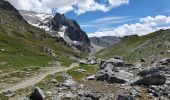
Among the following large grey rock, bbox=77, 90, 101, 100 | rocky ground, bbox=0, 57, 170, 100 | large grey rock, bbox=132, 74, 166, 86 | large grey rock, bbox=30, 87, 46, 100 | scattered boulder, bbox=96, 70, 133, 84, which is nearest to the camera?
large grey rock, bbox=30, 87, 46, 100

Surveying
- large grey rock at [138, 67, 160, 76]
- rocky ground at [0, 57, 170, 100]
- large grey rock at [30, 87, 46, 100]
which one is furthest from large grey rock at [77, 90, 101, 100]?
large grey rock at [138, 67, 160, 76]

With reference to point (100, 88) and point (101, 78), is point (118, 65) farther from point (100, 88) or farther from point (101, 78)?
point (100, 88)

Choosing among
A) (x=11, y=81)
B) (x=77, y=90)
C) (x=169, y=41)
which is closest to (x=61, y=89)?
(x=77, y=90)

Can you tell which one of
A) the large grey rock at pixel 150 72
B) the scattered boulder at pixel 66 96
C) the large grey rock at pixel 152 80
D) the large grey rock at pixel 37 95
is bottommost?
the scattered boulder at pixel 66 96

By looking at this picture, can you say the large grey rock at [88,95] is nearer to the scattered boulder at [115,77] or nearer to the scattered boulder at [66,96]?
the scattered boulder at [66,96]

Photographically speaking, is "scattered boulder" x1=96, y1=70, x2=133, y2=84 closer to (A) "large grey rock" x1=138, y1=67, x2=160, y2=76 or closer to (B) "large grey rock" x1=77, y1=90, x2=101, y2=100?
(A) "large grey rock" x1=138, y1=67, x2=160, y2=76

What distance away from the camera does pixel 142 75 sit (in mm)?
52719

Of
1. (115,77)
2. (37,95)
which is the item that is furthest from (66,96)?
(115,77)

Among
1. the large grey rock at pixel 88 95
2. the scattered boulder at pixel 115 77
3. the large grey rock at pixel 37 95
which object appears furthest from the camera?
the scattered boulder at pixel 115 77

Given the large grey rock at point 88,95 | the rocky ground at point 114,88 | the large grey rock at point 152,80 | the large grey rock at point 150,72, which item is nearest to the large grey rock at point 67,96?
the rocky ground at point 114,88

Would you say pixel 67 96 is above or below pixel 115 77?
below

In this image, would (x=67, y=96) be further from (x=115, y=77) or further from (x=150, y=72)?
(x=150, y=72)

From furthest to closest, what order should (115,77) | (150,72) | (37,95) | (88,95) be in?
(115,77), (150,72), (88,95), (37,95)

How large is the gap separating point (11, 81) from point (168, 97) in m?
28.1
